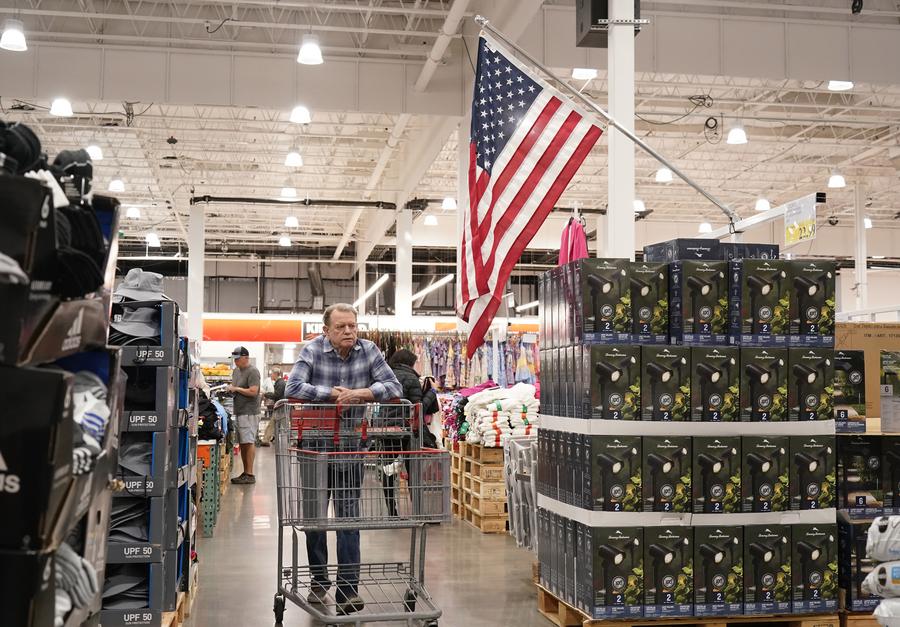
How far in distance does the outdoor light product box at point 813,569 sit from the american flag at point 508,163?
2190mm

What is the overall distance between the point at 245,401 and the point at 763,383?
9.39 m

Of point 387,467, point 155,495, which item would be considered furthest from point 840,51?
point 155,495

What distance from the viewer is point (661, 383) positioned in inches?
201

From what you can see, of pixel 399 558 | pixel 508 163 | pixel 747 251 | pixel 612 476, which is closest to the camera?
pixel 612 476

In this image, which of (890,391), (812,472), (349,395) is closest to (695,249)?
(812,472)

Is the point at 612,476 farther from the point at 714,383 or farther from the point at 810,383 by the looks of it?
the point at 810,383

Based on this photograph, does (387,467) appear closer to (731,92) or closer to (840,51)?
(840,51)

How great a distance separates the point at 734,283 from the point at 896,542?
1.85 metres

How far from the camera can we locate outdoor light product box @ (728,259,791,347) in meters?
5.23

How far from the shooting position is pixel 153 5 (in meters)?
13.8

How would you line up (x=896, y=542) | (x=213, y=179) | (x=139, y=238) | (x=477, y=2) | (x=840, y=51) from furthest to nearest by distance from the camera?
(x=139, y=238) < (x=213, y=179) < (x=840, y=51) < (x=477, y=2) < (x=896, y=542)

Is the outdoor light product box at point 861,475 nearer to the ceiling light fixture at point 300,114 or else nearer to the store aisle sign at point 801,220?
the store aisle sign at point 801,220

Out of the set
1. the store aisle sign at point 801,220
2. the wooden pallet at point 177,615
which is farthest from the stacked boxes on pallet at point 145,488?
the store aisle sign at point 801,220

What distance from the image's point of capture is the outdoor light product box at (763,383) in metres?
5.20
